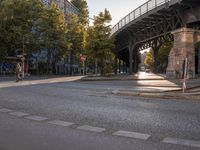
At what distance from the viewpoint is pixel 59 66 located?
87062 mm

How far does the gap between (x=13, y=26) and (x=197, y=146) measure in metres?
57.1

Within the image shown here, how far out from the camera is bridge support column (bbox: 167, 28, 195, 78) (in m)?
31.7

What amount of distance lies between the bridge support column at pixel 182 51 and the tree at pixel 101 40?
17.0 m

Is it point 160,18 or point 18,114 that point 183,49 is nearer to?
point 160,18

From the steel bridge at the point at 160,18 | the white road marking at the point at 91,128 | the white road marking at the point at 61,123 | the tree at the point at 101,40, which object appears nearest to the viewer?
the white road marking at the point at 91,128

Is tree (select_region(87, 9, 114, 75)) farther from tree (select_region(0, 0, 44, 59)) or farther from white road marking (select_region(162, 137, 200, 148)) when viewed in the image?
white road marking (select_region(162, 137, 200, 148))

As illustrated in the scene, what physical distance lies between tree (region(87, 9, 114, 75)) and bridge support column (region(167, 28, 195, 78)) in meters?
17.0

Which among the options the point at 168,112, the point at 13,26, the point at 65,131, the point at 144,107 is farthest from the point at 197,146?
the point at 13,26

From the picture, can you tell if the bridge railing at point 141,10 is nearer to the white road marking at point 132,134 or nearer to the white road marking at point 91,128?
the white road marking at point 91,128

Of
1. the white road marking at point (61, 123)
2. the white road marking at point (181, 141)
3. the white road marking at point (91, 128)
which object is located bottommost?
the white road marking at point (181, 141)

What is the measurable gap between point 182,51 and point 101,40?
1962 cm

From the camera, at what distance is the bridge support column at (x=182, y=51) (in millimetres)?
31661

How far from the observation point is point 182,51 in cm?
3247

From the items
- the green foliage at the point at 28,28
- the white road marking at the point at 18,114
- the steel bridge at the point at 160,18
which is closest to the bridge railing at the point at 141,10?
the steel bridge at the point at 160,18
